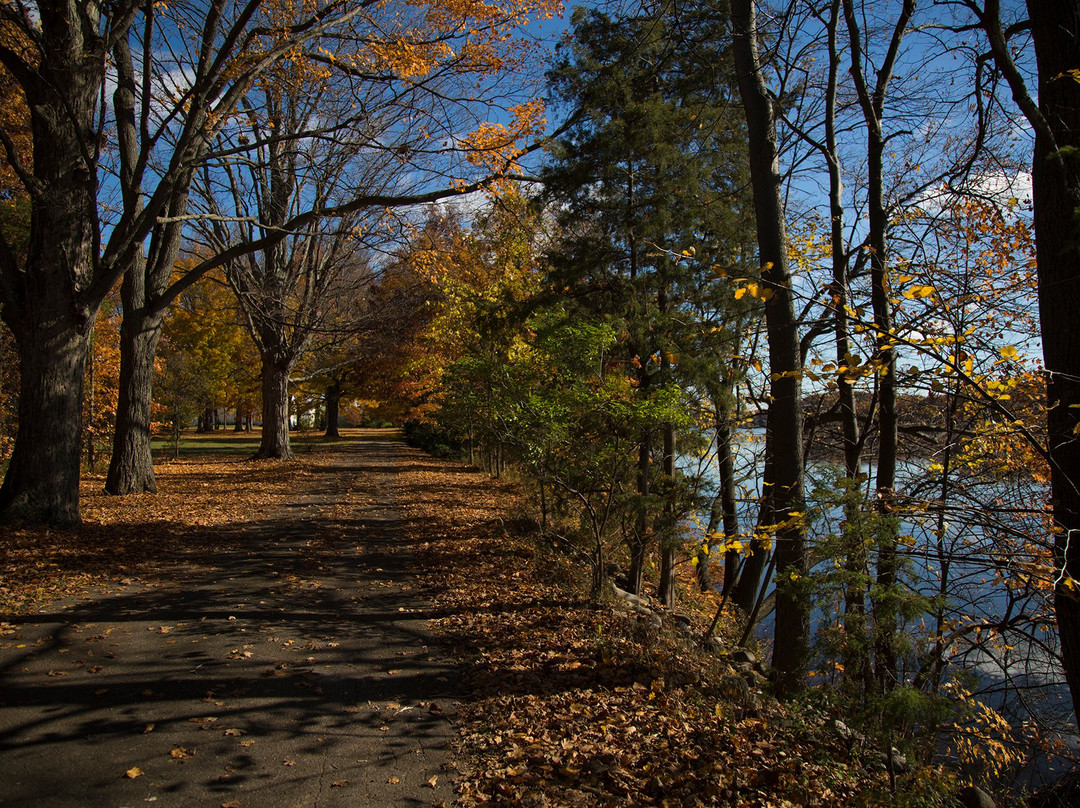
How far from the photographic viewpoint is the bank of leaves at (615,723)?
3.51 metres

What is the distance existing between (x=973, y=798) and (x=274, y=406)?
20546mm

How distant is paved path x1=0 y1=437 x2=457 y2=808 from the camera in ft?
10.8

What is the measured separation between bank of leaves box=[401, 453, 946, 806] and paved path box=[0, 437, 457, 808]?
1.07 feet

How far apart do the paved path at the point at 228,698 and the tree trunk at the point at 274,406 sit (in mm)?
14580

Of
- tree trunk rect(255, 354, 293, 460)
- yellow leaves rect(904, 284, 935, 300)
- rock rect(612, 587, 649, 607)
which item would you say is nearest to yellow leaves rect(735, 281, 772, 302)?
yellow leaves rect(904, 284, 935, 300)

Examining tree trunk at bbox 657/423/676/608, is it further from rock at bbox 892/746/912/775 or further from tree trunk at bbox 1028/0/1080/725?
tree trunk at bbox 1028/0/1080/725

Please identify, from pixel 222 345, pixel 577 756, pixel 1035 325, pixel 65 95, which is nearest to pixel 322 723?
pixel 577 756

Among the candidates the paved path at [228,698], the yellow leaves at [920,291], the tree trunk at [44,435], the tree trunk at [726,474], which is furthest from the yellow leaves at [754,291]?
the tree trunk at [44,435]

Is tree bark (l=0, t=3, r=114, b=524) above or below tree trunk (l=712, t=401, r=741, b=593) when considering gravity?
above

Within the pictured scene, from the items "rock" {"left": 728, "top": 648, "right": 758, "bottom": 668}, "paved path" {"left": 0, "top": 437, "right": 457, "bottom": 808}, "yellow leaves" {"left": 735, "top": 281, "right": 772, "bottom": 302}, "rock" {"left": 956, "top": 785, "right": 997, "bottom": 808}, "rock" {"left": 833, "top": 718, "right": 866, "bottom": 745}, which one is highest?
"yellow leaves" {"left": 735, "top": 281, "right": 772, "bottom": 302}

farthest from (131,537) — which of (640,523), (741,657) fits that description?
(741,657)

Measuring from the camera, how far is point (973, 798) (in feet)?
14.2

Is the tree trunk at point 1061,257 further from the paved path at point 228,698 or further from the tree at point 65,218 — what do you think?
the tree at point 65,218

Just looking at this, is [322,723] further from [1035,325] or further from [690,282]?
[690,282]
